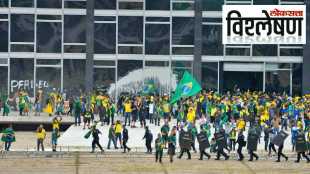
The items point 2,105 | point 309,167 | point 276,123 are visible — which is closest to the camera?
point 309,167

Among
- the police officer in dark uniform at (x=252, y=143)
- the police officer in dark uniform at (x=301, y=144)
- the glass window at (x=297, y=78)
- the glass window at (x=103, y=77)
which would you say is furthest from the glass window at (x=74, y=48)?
the police officer in dark uniform at (x=301, y=144)

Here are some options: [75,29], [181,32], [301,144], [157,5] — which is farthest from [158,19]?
[301,144]

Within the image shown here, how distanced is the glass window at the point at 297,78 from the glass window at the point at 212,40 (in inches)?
179

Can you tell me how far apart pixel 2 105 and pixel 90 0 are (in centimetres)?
826

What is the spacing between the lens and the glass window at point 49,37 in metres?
56.4

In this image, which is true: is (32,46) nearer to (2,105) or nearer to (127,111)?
(2,105)

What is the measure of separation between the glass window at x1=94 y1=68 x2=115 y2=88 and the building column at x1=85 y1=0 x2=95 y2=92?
25 centimetres

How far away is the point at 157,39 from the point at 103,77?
3.93 m

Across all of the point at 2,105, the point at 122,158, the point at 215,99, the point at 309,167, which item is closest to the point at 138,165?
the point at 122,158

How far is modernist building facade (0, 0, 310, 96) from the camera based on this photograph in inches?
2223

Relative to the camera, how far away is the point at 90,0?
185ft

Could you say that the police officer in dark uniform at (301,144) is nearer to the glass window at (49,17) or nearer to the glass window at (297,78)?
the glass window at (297,78)

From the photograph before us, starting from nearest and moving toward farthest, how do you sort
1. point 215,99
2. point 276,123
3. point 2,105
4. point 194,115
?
1. point 276,123
2. point 194,115
3. point 215,99
4. point 2,105

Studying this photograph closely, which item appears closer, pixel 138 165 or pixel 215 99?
pixel 138 165
